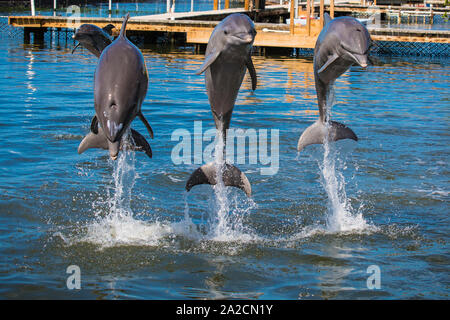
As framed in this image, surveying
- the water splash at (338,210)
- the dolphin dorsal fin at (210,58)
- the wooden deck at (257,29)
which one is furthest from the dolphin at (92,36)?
the wooden deck at (257,29)

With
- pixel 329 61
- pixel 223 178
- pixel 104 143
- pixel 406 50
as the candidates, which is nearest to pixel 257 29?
pixel 406 50

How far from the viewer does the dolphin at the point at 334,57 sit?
6.05 metres

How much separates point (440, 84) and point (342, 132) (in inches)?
632

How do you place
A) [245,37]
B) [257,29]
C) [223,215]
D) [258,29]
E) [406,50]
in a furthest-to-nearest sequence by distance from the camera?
1. [406,50]
2. [258,29]
3. [257,29]
4. [223,215]
5. [245,37]

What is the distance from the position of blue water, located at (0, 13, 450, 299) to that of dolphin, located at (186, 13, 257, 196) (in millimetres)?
954

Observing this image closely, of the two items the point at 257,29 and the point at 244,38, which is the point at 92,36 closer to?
the point at 244,38

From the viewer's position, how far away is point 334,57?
20.7 ft

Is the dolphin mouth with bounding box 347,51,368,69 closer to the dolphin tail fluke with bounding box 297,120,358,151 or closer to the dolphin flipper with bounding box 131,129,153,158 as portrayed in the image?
the dolphin tail fluke with bounding box 297,120,358,151

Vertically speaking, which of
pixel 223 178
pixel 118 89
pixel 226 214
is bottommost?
pixel 226 214

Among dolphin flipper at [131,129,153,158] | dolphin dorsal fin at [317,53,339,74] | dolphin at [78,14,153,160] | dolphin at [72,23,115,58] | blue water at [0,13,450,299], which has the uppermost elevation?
dolphin at [72,23,115,58]

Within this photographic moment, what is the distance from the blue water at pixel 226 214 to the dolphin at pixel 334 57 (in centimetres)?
138

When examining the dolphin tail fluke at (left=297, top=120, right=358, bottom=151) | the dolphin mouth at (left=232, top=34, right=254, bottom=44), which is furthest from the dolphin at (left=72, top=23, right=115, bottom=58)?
the dolphin tail fluke at (left=297, top=120, right=358, bottom=151)

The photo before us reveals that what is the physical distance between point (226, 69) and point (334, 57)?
1083 millimetres

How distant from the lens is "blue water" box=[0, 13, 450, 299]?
21.5 ft
